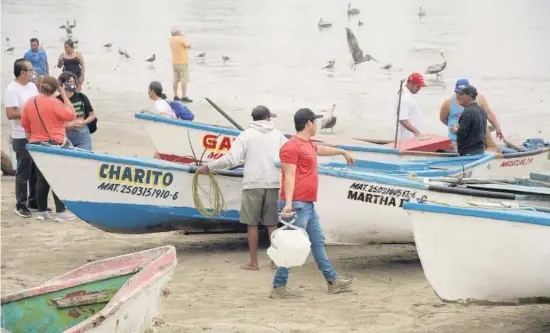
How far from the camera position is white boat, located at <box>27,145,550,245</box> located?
9828 millimetres

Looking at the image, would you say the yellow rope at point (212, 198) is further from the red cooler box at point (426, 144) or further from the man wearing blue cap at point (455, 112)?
the man wearing blue cap at point (455, 112)

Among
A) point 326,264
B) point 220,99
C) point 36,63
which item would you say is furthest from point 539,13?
point 326,264

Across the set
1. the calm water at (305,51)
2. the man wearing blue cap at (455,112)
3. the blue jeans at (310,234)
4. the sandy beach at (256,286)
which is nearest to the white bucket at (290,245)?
the blue jeans at (310,234)

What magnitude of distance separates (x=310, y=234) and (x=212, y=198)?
1.63m

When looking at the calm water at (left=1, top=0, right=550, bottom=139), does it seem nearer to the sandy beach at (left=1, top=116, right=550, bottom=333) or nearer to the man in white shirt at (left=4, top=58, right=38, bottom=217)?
the man in white shirt at (left=4, top=58, right=38, bottom=217)

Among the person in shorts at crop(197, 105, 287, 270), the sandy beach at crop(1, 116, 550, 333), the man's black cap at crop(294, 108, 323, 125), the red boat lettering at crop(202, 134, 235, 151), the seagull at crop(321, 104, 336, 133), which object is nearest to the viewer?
the sandy beach at crop(1, 116, 550, 333)

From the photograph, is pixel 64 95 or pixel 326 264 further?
pixel 64 95

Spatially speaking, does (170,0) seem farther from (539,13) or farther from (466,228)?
(466,228)

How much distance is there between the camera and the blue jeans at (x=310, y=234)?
29.2 ft

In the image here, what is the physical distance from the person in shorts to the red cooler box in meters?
2.55

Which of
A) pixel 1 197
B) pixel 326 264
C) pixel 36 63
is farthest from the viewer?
pixel 36 63

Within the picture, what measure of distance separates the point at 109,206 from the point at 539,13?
30850 millimetres

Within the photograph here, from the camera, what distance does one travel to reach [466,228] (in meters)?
7.60

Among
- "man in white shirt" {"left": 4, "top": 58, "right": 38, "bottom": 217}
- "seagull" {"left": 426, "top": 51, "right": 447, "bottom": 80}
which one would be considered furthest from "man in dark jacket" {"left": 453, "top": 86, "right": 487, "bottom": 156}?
"seagull" {"left": 426, "top": 51, "right": 447, "bottom": 80}
